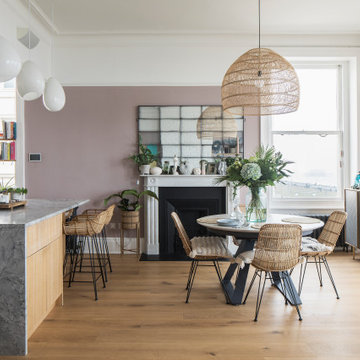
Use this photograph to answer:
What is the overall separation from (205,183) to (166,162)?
25.4 inches

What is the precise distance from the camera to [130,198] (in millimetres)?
5312

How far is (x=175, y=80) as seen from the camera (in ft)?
17.3

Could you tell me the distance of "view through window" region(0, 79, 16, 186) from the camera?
4.89m

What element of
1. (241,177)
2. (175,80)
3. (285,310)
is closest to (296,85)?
(241,177)

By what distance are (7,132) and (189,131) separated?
8.28 ft

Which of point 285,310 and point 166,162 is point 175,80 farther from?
point 285,310

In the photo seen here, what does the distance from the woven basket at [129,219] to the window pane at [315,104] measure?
2.50 metres

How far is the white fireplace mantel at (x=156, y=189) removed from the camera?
5.10 metres

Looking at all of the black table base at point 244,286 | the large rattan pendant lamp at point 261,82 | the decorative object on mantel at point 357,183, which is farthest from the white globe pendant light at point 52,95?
the decorative object on mantel at point 357,183

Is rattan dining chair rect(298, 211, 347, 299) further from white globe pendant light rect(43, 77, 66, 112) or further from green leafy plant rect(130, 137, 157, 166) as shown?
white globe pendant light rect(43, 77, 66, 112)

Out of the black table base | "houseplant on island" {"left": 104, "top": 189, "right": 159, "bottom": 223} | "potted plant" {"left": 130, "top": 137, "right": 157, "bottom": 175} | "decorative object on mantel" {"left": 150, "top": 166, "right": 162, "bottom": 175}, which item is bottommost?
the black table base

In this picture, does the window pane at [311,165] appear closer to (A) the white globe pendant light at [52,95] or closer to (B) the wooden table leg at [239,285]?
(B) the wooden table leg at [239,285]

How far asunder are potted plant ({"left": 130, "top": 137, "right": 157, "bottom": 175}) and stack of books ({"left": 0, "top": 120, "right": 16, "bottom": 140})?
1.64 m

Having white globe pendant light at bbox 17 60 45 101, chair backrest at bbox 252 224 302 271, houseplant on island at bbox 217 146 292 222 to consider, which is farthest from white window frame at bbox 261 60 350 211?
white globe pendant light at bbox 17 60 45 101
